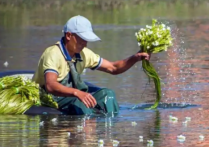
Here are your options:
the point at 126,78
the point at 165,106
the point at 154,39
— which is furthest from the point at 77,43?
the point at 126,78

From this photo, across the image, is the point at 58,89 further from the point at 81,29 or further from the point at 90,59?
the point at 90,59

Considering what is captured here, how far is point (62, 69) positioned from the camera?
11523mm

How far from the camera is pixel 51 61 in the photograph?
1134 centimetres

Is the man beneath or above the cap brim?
beneath

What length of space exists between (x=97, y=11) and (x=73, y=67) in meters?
27.3

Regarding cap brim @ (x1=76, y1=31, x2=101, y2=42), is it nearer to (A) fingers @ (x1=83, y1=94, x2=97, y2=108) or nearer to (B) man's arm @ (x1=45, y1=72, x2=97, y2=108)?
(B) man's arm @ (x1=45, y1=72, x2=97, y2=108)

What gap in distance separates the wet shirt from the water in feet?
1.90

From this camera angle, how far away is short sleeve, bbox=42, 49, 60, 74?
11.3 m

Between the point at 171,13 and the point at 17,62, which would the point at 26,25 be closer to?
the point at 171,13

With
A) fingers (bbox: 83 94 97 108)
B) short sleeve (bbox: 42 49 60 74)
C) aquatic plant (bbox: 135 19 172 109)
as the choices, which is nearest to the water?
fingers (bbox: 83 94 97 108)

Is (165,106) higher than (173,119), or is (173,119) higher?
(165,106)

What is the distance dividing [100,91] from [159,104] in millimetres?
1452

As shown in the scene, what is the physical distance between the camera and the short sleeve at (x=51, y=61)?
37.1ft

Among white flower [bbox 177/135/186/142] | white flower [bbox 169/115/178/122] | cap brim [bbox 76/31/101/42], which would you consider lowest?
white flower [bbox 177/135/186/142]
